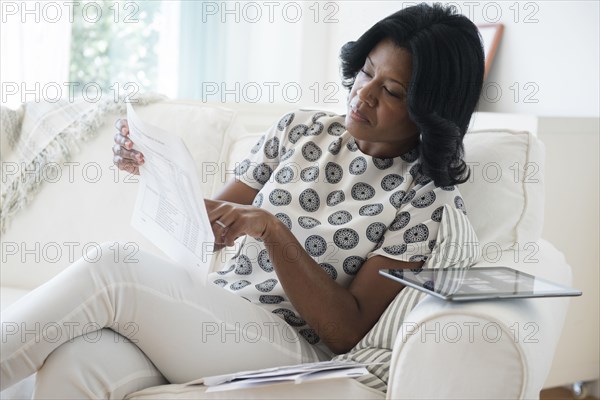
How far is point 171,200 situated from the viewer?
1.36 meters

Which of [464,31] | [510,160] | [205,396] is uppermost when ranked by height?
[464,31]

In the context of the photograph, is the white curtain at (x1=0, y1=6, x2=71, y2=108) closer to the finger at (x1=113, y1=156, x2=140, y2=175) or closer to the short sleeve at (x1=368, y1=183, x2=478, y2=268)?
the finger at (x1=113, y1=156, x2=140, y2=175)

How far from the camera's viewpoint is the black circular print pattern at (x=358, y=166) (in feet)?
5.30

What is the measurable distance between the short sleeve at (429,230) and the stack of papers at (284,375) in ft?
0.85

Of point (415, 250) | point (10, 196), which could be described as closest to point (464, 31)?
point (415, 250)

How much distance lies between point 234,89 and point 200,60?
20 cm

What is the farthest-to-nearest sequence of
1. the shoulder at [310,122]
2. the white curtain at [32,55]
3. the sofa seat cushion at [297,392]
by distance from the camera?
the white curtain at [32,55] → the shoulder at [310,122] → the sofa seat cushion at [297,392]

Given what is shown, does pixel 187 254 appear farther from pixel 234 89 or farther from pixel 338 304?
pixel 234 89

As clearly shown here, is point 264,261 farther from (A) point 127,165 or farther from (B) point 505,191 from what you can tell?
(B) point 505,191

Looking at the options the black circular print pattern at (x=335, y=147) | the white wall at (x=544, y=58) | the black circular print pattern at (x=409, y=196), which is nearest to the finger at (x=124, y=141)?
the black circular print pattern at (x=335, y=147)

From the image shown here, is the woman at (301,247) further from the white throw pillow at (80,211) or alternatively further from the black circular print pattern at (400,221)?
the white throw pillow at (80,211)

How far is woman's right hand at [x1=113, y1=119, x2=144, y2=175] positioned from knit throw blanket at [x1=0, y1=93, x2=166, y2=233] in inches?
21.6

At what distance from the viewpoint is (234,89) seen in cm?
391

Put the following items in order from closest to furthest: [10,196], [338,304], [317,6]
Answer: [338,304] < [10,196] < [317,6]
